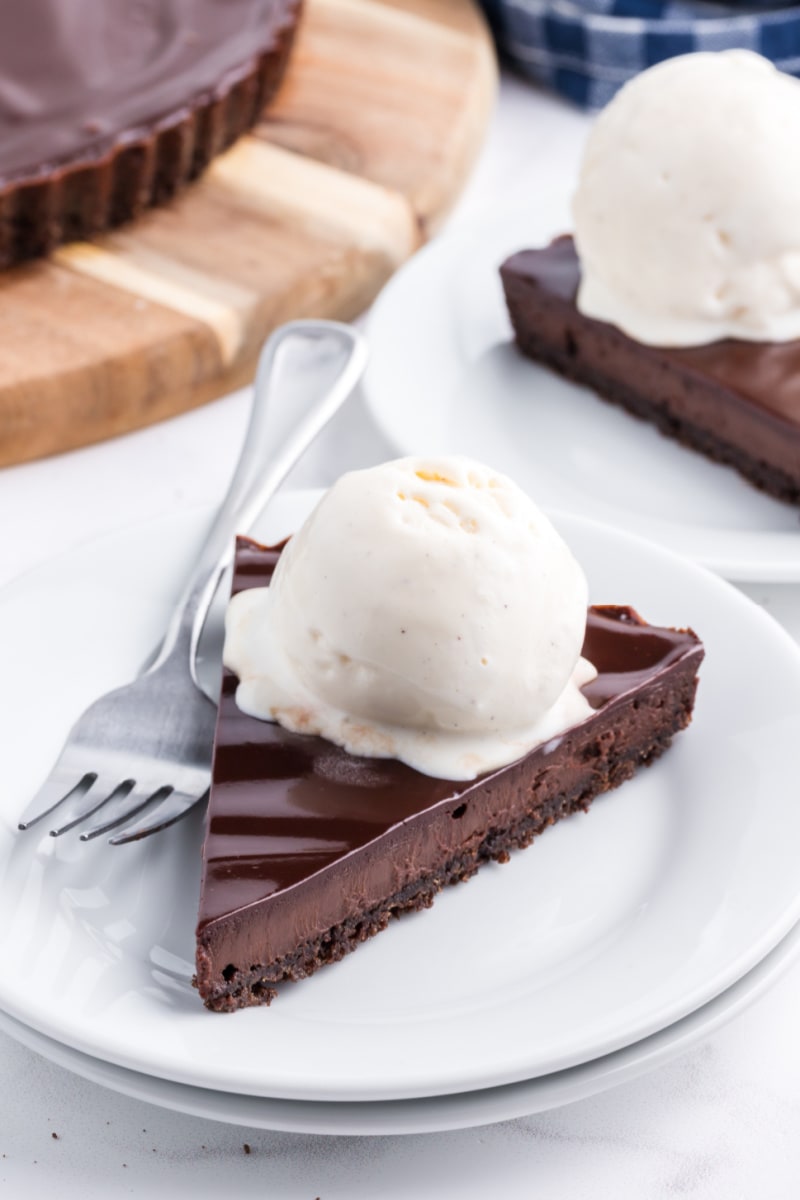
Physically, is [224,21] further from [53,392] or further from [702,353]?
[702,353]

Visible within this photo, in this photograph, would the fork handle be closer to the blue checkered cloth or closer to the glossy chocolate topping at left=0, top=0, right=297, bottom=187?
the glossy chocolate topping at left=0, top=0, right=297, bottom=187

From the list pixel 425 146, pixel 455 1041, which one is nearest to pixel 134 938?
pixel 455 1041

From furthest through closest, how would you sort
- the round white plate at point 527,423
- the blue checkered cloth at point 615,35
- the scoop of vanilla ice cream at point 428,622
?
the blue checkered cloth at point 615,35 → the round white plate at point 527,423 → the scoop of vanilla ice cream at point 428,622

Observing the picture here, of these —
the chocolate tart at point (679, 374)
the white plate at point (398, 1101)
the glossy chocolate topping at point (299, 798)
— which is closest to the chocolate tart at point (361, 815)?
the glossy chocolate topping at point (299, 798)

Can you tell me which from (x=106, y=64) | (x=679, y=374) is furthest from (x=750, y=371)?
(x=106, y=64)

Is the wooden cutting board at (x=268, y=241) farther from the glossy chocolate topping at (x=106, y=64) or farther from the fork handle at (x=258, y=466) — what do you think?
the fork handle at (x=258, y=466)

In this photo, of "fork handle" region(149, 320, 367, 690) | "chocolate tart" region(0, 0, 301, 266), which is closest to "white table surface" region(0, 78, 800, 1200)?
"fork handle" region(149, 320, 367, 690)
